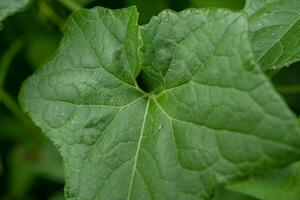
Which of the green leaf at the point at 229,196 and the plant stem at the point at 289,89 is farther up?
the plant stem at the point at 289,89

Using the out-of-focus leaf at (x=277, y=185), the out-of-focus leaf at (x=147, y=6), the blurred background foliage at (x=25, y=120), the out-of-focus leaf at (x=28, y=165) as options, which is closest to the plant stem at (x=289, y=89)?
the blurred background foliage at (x=25, y=120)

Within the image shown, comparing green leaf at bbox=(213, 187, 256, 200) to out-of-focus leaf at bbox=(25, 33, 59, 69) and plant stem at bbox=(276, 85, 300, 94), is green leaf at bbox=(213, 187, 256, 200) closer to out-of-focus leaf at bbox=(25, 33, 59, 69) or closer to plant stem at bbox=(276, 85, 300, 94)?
plant stem at bbox=(276, 85, 300, 94)

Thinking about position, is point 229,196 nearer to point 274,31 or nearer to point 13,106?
point 274,31

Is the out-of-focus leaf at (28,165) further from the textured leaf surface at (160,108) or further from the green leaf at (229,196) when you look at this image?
the textured leaf surface at (160,108)

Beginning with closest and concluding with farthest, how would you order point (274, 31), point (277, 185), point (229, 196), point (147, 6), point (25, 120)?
point (277, 185), point (274, 31), point (229, 196), point (147, 6), point (25, 120)

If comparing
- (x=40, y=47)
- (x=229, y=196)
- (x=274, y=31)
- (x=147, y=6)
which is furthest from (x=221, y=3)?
(x=40, y=47)

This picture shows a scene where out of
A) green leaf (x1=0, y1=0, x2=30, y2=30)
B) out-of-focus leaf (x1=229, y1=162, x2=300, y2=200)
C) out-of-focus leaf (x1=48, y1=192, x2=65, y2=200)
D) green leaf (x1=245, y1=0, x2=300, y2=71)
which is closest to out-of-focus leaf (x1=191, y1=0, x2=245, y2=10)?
green leaf (x1=245, y1=0, x2=300, y2=71)
